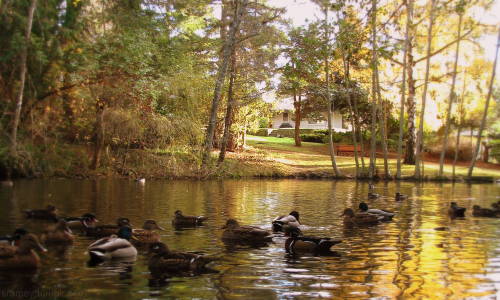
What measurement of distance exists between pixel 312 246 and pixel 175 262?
2899 mm

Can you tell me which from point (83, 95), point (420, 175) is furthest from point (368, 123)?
point (83, 95)

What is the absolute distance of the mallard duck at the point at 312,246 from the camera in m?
10.2

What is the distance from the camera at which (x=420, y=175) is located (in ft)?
130

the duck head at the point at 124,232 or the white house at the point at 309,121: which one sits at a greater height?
the white house at the point at 309,121

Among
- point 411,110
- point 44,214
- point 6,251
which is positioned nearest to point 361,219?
point 44,214

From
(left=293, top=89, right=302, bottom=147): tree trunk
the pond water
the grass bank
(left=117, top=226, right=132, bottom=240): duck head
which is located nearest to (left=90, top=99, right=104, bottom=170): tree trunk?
the grass bank

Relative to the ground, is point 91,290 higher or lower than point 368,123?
lower

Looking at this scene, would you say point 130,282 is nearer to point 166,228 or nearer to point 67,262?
point 67,262

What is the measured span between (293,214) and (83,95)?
20.9 m

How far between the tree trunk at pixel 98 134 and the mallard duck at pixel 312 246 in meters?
25.3

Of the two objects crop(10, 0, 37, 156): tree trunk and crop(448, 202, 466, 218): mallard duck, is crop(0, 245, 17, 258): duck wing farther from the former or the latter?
crop(10, 0, 37, 156): tree trunk

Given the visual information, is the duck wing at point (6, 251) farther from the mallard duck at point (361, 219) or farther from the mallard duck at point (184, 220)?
the mallard duck at point (361, 219)

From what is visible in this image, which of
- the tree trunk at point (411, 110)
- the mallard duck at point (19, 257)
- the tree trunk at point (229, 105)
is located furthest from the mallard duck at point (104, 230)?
the tree trunk at point (411, 110)

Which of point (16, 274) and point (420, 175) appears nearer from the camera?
point (16, 274)
